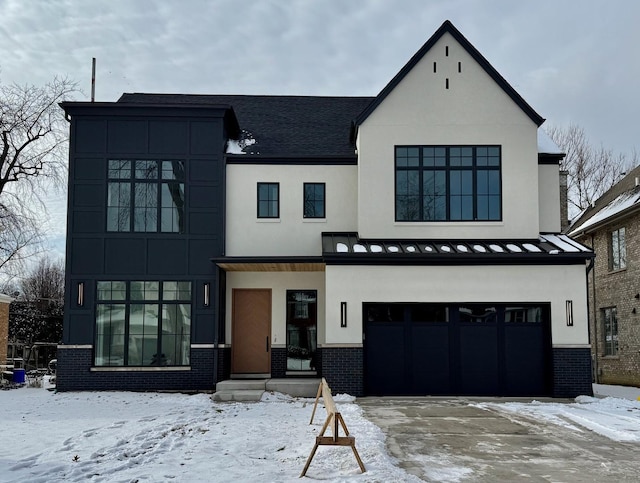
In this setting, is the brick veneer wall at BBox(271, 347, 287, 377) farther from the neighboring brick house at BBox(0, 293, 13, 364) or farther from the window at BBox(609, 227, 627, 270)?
the window at BBox(609, 227, 627, 270)

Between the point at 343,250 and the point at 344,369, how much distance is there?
119 inches

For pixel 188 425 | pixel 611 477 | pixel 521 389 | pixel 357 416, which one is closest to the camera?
pixel 611 477

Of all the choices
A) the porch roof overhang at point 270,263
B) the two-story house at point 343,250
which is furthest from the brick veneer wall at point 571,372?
the porch roof overhang at point 270,263

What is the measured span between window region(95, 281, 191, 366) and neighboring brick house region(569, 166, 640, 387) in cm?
1474

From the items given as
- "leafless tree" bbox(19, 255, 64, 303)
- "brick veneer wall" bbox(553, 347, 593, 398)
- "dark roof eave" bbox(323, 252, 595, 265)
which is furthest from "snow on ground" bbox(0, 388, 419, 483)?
"leafless tree" bbox(19, 255, 64, 303)

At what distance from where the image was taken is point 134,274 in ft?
59.8

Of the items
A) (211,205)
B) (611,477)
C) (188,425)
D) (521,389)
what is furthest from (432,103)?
(611,477)

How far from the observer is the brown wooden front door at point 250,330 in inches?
748

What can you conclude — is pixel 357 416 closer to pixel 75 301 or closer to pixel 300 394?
pixel 300 394

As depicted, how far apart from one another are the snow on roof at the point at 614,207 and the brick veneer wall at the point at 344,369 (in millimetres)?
11500

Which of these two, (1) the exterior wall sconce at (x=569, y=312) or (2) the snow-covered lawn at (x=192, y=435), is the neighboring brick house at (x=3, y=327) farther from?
(1) the exterior wall sconce at (x=569, y=312)

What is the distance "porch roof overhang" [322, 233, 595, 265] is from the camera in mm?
16781

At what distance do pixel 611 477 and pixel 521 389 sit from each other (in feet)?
29.1

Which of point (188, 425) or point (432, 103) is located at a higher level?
point (432, 103)
